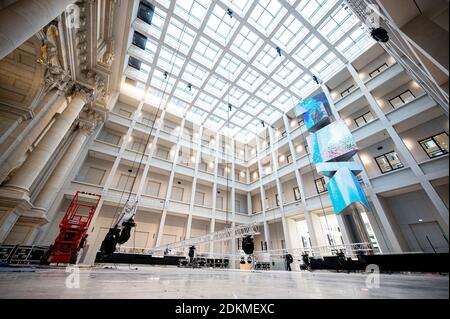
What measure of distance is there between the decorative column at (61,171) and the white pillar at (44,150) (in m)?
1.94

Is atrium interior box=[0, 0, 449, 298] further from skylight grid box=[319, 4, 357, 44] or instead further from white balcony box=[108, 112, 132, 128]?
white balcony box=[108, 112, 132, 128]

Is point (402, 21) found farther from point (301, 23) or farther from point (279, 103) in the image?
point (279, 103)

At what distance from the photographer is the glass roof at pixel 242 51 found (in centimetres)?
1099

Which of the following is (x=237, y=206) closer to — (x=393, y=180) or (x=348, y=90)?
(x=393, y=180)

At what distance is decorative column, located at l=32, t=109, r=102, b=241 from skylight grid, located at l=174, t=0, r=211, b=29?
25.2ft

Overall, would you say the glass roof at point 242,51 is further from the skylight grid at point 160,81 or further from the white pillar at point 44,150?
the white pillar at point 44,150

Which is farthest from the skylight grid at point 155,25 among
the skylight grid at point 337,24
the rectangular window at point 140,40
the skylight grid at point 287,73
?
the skylight grid at point 337,24

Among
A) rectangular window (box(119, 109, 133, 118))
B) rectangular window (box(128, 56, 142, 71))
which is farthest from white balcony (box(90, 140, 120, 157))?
rectangular window (box(128, 56, 142, 71))

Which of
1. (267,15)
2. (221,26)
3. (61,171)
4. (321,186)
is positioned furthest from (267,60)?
(61,171)

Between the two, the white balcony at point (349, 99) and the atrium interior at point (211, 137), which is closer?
the atrium interior at point (211, 137)

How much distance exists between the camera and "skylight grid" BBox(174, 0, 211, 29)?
10.9 meters

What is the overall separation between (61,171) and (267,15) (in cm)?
1403

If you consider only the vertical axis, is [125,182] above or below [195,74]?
below

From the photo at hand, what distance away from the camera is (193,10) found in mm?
11227
